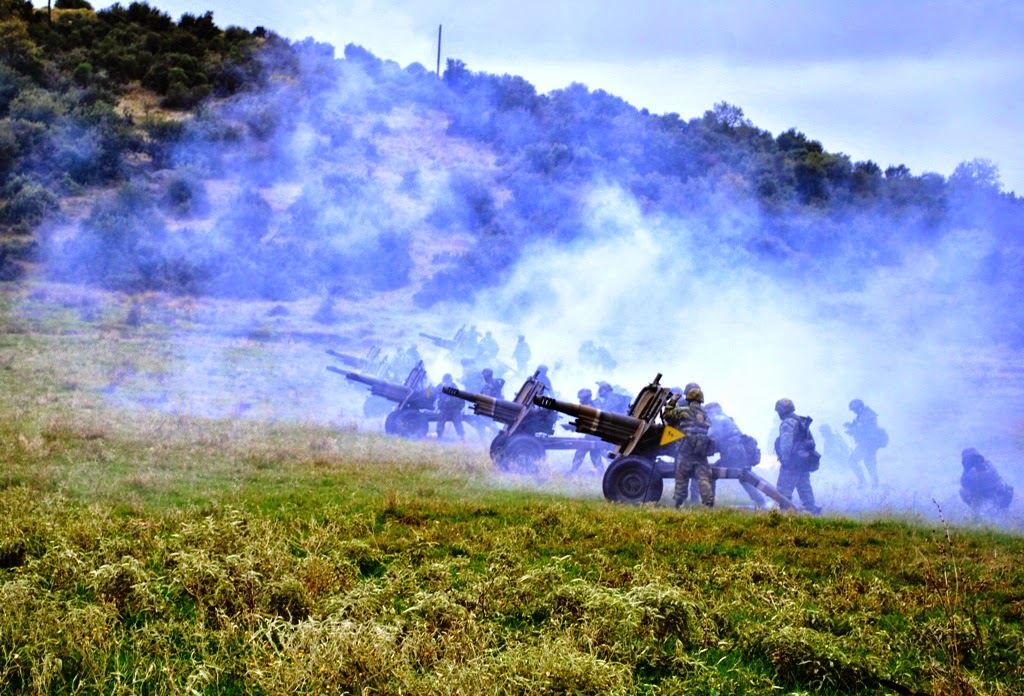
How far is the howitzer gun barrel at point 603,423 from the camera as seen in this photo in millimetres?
14922

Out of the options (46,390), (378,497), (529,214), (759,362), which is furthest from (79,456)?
(529,214)

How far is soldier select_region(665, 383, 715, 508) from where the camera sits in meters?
14.3

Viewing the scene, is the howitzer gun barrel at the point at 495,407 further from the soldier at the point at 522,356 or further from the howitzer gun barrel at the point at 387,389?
the soldier at the point at 522,356

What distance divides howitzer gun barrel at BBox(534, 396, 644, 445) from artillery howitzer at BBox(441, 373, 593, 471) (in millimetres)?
3071

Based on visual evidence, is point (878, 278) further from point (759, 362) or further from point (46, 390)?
point (46, 390)

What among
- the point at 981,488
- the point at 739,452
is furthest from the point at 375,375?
the point at 981,488

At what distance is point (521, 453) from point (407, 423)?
613cm

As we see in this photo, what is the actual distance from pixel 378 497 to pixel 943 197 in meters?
42.9

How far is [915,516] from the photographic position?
14375 millimetres

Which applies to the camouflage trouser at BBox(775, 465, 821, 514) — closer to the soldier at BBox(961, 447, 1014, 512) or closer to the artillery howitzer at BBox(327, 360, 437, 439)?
the soldier at BBox(961, 447, 1014, 512)

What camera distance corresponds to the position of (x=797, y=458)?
15289 mm

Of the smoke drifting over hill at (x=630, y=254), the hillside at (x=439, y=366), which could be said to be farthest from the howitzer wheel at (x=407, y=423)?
the smoke drifting over hill at (x=630, y=254)

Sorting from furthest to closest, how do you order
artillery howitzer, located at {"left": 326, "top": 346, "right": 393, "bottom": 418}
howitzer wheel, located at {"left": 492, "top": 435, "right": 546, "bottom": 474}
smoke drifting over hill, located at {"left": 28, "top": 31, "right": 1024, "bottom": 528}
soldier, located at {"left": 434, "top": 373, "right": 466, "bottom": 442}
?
1. smoke drifting over hill, located at {"left": 28, "top": 31, "right": 1024, "bottom": 528}
2. artillery howitzer, located at {"left": 326, "top": 346, "right": 393, "bottom": 418}
3. soldier, located at {"left": 434, "top": 373, "right": 466, "bottom": 442}
4. howitzer wheel, located at {"left": 492, "top": 435, "right": 546, "bottom": 474}

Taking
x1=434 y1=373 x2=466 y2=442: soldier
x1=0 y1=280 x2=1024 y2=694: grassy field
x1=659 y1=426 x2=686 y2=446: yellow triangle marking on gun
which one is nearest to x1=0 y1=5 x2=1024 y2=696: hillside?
x1=0 y1=280 x2=1024 y2=694: grassy field
